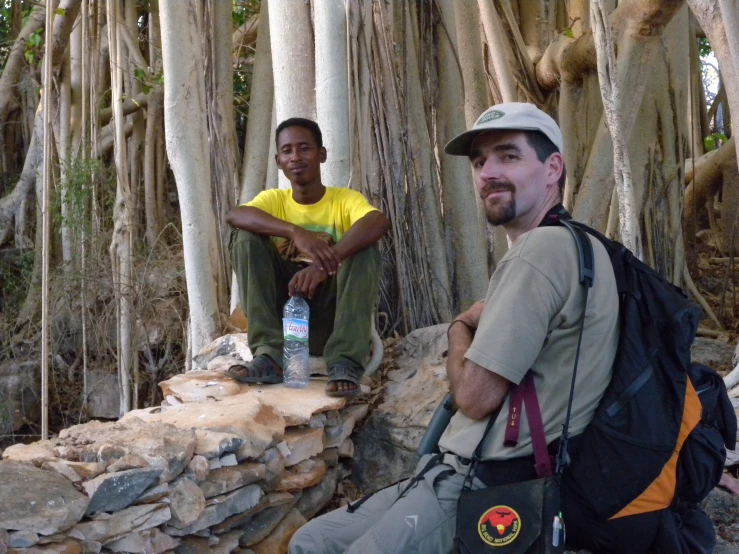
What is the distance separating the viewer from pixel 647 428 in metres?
1.83

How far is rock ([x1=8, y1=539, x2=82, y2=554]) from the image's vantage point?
2012mm

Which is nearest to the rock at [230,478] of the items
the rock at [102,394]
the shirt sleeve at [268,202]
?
the shirt sleeve at [268,202]

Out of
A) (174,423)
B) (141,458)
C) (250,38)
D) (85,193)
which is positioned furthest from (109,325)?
(141,458)

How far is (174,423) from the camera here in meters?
2.83

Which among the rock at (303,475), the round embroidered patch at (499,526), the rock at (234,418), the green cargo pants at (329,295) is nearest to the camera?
the round embroidered patch at (499,526)

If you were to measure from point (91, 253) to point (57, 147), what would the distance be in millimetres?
976

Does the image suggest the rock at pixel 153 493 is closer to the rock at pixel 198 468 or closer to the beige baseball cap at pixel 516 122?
the rock at pixel 198 468

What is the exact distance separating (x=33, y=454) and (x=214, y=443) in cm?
49

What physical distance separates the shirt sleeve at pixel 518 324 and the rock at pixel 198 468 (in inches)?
39.3

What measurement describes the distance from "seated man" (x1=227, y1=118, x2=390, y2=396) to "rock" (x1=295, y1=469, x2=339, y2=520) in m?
0.33

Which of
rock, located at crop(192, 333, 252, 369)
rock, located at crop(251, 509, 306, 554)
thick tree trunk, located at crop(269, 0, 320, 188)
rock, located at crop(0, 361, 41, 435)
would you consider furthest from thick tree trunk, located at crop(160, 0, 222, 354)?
rock, located at crop(0, 361, 41, 435)

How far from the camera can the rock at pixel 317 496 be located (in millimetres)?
3076

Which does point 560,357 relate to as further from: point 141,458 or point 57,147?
point 57,147

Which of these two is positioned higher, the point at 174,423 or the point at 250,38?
the point at 250,38
